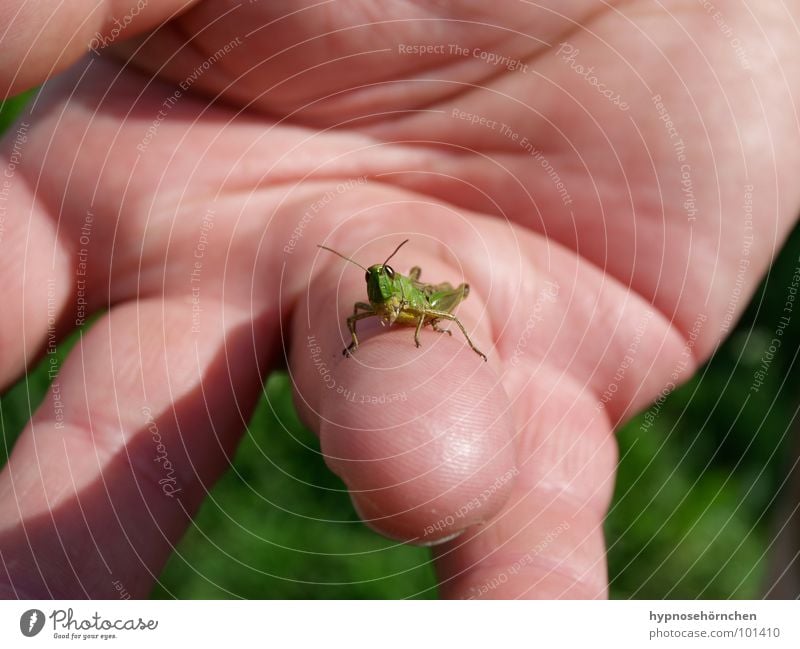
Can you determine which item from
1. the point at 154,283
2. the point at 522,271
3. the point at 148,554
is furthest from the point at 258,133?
the point at 148,554

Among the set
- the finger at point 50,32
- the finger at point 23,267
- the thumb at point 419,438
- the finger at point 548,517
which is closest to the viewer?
the thumb at point 419,438

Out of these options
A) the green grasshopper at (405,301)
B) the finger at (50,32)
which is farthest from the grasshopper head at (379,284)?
the finger at (50,32)

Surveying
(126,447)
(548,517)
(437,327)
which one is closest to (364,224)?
(437,327)

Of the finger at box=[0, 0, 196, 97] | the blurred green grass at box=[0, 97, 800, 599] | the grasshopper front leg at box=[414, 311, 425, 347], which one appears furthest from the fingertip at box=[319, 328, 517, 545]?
the blurred green grass at box=[0, 97, 800, 599]

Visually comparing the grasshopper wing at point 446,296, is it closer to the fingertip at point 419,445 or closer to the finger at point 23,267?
the fingertip at point 419,445

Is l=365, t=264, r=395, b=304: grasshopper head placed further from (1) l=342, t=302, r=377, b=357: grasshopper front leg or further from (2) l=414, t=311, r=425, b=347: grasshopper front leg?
(2) l=414, t=311, r=425, b=347: grasshopper front leg
